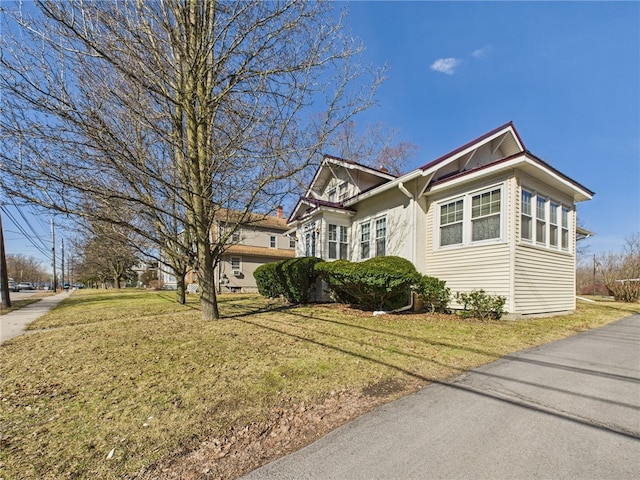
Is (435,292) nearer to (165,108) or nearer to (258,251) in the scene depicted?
(165,108)

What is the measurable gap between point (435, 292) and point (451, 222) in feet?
7.70

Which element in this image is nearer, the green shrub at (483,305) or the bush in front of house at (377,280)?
the green shrub at (483,305)

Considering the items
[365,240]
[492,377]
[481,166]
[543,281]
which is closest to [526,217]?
[481,166]

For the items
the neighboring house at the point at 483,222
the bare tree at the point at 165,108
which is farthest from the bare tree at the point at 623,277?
the bare tree at the point at 165,108

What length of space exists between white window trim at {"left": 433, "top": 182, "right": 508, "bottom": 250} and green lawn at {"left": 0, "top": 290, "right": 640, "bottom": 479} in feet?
8.05

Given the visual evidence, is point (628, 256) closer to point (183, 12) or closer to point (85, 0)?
point (183, 12)

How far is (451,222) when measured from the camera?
9742mm

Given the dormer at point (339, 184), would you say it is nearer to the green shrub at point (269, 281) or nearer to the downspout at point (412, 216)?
the downspout at point (412, 216)

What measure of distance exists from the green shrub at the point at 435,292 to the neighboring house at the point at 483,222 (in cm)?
38

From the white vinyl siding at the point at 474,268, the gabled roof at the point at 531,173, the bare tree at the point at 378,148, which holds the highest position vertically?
the bare tree at the point at 378,148

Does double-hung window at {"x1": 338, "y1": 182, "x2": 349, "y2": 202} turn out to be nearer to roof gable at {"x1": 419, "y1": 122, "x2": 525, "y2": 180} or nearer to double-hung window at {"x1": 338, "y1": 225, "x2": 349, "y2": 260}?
double-hung window at {"x1": 338, "y1": 225, "x2": 349, "y2": 260}

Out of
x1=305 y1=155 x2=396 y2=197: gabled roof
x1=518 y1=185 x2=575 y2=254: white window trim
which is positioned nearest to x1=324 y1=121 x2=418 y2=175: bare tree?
x1=305 y1=155 x2=396 y2=197: gabled roof

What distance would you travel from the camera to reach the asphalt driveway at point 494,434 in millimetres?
2168

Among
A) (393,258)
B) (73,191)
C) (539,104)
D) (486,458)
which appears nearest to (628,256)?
(539,104)
